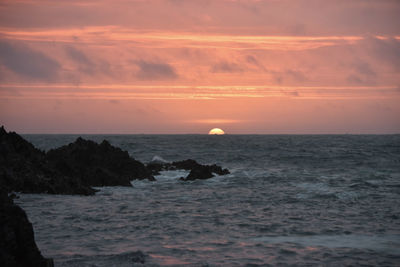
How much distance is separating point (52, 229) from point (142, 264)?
15.3ft

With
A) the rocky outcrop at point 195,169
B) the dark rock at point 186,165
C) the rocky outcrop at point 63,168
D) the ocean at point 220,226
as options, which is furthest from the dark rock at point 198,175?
the dark rock at point 186,165

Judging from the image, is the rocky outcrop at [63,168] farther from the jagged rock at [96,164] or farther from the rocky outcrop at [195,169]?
the rocky outcrop at [195,169]

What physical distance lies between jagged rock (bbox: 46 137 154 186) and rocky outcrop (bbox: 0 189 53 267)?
1732cm

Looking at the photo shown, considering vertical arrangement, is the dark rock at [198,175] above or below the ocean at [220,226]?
above

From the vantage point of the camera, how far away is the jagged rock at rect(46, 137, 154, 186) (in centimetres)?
2670

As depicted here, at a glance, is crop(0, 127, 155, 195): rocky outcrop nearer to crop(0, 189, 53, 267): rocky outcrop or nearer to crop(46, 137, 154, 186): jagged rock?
crop(46, 137, 154, 186): jagged rock

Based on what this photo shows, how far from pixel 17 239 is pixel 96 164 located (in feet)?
69.5

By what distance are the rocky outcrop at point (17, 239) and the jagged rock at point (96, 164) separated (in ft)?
56.8

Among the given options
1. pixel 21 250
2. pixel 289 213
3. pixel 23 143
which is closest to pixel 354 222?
pixel 289 213

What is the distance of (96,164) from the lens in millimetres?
29734

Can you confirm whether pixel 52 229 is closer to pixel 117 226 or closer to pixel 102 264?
pixel 117 226

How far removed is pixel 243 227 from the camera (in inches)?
591

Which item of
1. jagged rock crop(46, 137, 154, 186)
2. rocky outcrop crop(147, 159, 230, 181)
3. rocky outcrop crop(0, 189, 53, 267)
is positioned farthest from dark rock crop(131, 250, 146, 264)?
rocky outcrop crop(147, 159, 230, 181)

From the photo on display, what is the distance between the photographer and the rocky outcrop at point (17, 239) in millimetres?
8578
